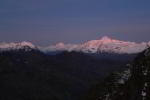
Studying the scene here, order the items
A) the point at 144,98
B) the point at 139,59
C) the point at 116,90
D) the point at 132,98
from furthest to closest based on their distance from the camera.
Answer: the point at 139,59
the point at 116,90
the point at 132,98
the point at 144,98

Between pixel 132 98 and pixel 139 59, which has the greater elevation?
pixel 139 59

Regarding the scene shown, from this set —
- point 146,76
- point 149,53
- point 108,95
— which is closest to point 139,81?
point 146,76

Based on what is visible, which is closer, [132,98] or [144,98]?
[144,98]

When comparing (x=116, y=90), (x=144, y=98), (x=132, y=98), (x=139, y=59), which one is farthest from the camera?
(x=139, y=59)

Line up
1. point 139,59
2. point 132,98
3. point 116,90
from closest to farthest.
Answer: point 132,98
point 116,90
point 139,59

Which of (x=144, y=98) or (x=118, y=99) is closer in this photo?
(x=144, y=98)

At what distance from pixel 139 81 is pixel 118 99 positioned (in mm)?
4690

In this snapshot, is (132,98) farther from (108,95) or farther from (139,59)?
(139,59)

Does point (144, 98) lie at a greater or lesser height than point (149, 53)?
lesser

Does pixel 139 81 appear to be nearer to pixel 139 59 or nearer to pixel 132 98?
pixel 132 98

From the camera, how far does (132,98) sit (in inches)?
2411

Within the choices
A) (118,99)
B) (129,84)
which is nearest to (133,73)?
(129,84)

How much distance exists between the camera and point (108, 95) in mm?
64438

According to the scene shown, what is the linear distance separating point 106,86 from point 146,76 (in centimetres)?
849
